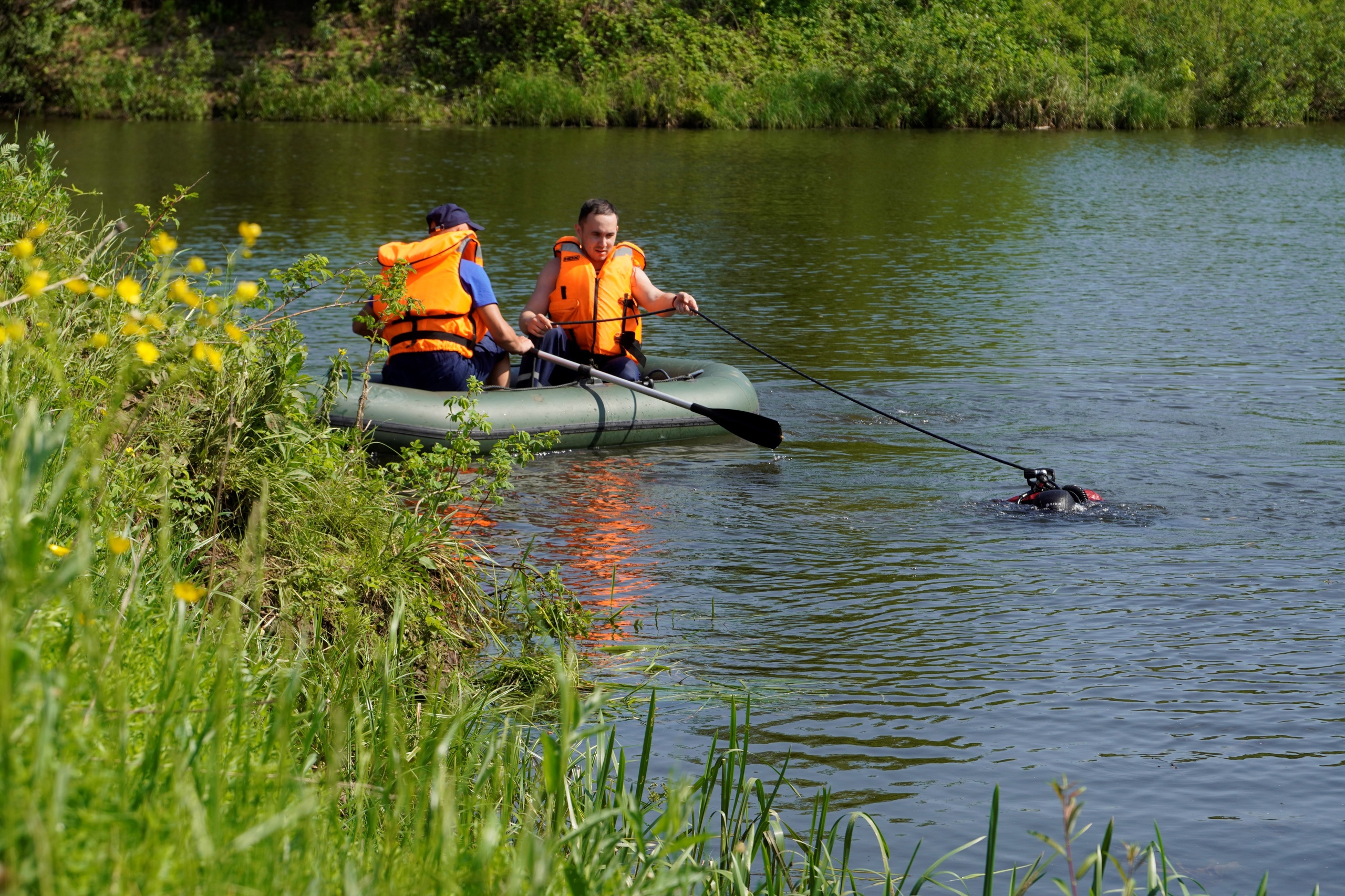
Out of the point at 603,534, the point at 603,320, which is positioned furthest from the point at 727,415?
the point at 603,534

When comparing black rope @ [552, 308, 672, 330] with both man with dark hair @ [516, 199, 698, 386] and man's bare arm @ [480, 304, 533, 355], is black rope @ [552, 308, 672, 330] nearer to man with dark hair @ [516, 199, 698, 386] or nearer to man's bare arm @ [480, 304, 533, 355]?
man with dark hair @ [516, 199, 698, 386]

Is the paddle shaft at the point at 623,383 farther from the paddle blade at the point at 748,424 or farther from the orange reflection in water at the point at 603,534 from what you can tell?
the orange reflection in water at the point at 603,534

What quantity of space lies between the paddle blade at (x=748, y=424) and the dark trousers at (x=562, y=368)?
576 millimetres

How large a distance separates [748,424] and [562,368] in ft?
3.78

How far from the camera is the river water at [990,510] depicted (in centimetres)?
395

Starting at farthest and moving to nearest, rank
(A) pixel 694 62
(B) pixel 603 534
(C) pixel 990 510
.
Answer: (A) pixel 694 62 → (C) pixel 990 510 → (B) pixel 603 534

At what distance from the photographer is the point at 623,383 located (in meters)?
7.48

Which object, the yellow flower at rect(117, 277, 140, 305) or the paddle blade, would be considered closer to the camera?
the yellow flower at rect(117, 277, 140, 305)

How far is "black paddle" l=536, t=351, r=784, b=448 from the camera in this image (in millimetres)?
7438

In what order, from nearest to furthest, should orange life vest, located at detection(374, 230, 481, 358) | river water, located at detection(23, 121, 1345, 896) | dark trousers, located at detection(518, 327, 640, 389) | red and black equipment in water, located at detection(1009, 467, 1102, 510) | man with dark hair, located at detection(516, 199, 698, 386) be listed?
river water, located at detection(23, 121, 1345, 896) < red and black equipment in water, located at detection(1009, 467, 1102, 510) < orange life vest, located at detection(374, 230, 481, 358) < man with dark hair, located at detection(516, 199, 698, 386) < dark trousers, located at detection(518, 327, 640, 389)

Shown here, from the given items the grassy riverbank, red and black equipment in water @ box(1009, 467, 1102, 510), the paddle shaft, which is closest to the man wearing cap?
the paddle shaft

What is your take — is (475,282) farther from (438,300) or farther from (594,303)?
(594,303)

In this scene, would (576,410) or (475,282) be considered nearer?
(475,282)

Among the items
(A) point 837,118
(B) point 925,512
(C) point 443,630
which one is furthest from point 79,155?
(C) point 443,630
